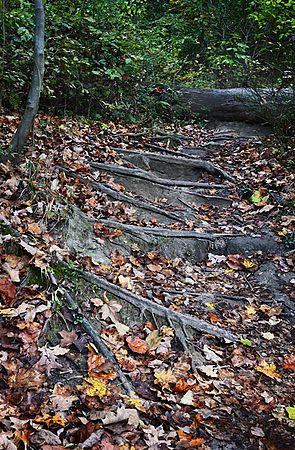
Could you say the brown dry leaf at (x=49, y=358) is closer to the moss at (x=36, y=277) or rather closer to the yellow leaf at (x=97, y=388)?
the yellow leaf at (x=97, y=388)

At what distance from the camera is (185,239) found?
5199 mm

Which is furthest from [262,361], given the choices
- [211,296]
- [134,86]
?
[134,86]

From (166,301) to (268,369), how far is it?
1101 mm

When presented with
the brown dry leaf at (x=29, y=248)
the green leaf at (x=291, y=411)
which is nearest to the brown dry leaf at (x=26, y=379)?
the brown dry leaf at (x=29, y=248)

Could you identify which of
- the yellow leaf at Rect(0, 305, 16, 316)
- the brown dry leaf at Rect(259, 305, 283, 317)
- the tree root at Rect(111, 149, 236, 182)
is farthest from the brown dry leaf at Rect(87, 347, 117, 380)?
the tree root at Rect(111, 149, 236, 182)

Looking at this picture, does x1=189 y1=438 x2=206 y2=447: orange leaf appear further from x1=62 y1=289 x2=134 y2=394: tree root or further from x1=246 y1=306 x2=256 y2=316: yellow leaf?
x1=246 y1=306 x2=256 y2=316: yellow leaf

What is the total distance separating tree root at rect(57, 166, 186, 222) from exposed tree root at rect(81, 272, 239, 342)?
1900 mm

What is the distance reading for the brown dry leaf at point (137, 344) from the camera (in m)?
3.35

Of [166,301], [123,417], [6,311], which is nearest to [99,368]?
[123,417]

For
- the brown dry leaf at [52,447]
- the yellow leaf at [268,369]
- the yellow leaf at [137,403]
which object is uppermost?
the brown dry leaf at [52,447]

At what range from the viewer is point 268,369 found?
353 centimetres

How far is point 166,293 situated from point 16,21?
4.83 m

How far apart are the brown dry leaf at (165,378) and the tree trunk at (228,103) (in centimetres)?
633

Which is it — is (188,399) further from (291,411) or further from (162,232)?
(162,232)
